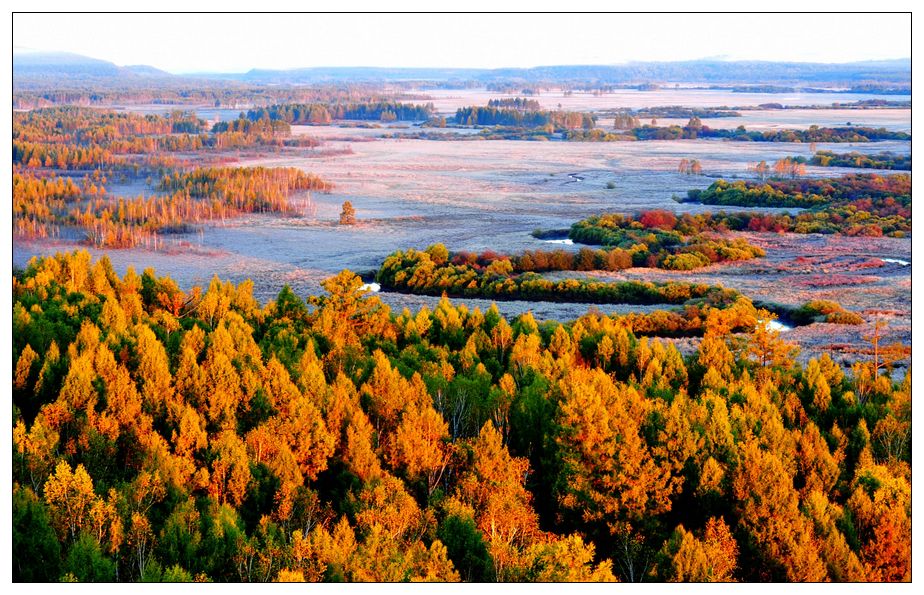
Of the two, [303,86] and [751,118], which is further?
[303,86]

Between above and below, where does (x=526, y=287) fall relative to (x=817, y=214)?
below

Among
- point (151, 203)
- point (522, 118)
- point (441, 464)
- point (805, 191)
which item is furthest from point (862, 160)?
point (441, 464)

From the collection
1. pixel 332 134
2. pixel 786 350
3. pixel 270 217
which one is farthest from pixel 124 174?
pixel 786 350

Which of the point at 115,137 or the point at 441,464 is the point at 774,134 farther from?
the point at 441,464

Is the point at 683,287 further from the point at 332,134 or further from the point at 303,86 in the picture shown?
the point at 303,86

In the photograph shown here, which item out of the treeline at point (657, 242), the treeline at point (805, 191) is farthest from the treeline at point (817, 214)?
the treeline at point (657, 242)

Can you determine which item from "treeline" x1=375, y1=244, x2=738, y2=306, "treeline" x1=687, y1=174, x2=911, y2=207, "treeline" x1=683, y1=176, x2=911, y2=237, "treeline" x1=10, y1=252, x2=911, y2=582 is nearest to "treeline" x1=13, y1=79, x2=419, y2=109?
"treeline" x1=375, y1=244, x2=738, y2=306
